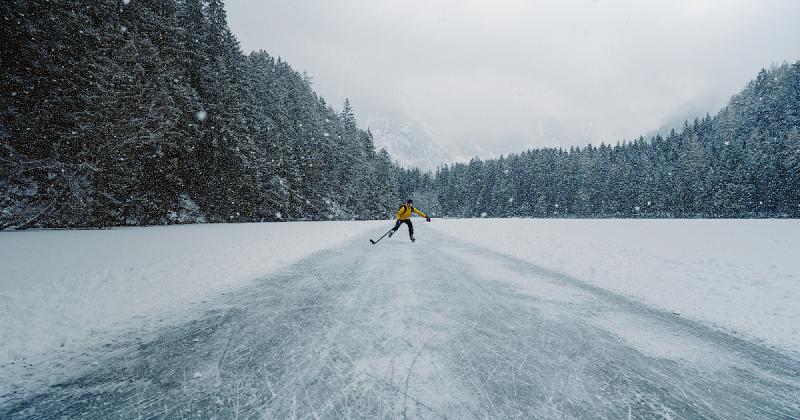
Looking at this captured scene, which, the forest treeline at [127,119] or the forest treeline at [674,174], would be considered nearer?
the forest treeline at [127,119]

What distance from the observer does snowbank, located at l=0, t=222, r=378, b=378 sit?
4.07 meters

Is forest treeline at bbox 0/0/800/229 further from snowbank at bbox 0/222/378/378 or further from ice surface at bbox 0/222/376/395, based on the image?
ice surface at bbox 0/222/376/395

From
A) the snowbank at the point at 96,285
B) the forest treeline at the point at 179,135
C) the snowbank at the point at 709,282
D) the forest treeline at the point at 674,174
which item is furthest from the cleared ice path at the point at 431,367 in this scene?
the forest treeline at the point at 674,174

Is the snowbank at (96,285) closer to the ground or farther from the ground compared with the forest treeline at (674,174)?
closer to the ground

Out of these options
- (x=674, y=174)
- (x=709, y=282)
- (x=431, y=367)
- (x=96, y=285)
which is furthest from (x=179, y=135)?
(x=674, y=174)

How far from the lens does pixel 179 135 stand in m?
22.5

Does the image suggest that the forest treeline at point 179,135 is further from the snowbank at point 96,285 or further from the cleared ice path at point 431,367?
the cleared ice path at point 431,367

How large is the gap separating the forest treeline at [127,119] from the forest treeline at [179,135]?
0.25ft

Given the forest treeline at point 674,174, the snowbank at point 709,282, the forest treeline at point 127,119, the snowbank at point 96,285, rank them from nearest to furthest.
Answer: the snowbank at point 96,285 < the snowbank at point 709,282 < the forest treeline at point 127,119 < the forest treeline at point 674,174

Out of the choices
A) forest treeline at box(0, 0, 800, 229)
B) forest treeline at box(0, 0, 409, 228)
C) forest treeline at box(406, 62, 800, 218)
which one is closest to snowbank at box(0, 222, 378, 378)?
forest treeline at box(0, 0, 409, 228)

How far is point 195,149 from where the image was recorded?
2708cm

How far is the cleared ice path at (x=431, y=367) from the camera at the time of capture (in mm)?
2564

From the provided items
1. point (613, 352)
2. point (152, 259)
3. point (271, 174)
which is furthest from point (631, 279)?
point (271, 174)

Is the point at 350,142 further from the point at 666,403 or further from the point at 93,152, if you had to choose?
the point at 666,403
